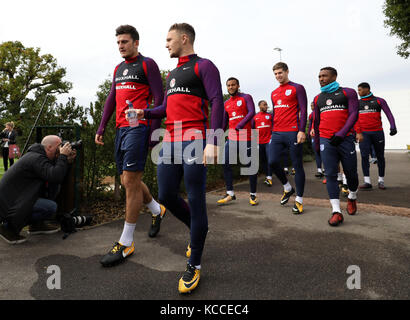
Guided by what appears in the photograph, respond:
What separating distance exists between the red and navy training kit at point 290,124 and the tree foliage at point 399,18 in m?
12.8

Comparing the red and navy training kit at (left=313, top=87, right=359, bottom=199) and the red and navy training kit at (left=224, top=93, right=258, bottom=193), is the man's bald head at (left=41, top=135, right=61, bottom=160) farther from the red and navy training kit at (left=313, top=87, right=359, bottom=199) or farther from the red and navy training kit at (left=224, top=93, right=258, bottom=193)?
the red and navy training kit at (left=313, top=87, right=359, bottom=199)

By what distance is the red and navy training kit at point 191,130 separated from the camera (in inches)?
88.3

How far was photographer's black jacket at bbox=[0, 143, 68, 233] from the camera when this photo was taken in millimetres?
3232

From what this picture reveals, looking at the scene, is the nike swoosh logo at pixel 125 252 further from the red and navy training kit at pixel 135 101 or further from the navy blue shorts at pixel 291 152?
the navy blue shorts at pixel 291 152

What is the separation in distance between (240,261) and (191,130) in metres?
1.40

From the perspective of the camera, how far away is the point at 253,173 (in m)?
5.35

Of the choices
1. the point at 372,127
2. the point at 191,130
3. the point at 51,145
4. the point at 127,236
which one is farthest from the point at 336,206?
the point at 51,145

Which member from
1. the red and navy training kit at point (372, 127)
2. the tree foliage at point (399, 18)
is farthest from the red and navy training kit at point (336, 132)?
the tree foliage at point (399, 18)

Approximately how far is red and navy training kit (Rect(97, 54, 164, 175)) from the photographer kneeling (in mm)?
833

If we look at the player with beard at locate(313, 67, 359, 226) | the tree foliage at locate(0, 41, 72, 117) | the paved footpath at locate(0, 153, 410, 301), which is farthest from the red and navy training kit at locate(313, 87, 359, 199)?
the tree foliage at locate(0, 41, 72, 117)

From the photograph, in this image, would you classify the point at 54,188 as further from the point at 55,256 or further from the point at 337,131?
the point at 337,131
